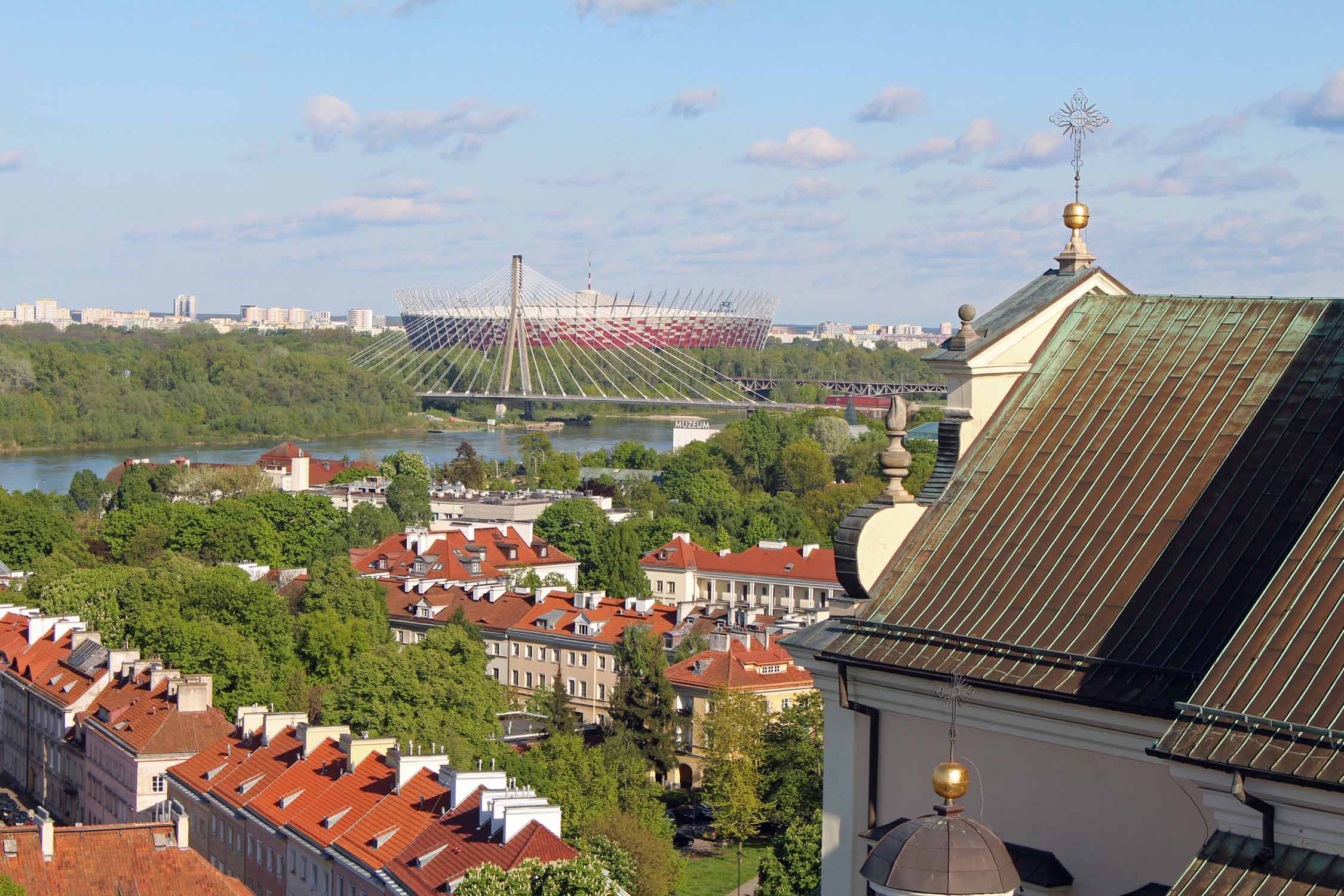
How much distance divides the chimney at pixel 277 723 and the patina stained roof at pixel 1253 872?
542 inches

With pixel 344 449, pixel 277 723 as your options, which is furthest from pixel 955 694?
pixel 344 449

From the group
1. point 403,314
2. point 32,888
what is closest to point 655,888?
point 32,888

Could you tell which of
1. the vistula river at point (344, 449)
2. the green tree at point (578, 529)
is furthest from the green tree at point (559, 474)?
the green tree at point (578, 529)

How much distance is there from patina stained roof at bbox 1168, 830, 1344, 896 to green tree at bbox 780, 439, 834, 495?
47154mm

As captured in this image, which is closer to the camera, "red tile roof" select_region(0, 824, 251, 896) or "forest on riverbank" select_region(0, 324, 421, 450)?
"red tile roof" select_region(0, 824, 251, 896)

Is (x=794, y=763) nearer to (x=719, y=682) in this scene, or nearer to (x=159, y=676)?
(x=719, y=682)

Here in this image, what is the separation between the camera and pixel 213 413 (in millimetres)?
74688

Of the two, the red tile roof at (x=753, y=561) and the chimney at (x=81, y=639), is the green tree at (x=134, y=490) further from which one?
the chimney at (x=81, y=639)

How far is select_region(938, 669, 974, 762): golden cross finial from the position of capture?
422cm

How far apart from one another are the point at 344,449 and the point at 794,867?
56.7 metres

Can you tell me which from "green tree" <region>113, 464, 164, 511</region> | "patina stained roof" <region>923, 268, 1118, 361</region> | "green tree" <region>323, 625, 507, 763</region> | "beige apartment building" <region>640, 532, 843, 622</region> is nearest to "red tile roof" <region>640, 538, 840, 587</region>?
"beige apartment building" <region>640, 532, 843, 622</region>

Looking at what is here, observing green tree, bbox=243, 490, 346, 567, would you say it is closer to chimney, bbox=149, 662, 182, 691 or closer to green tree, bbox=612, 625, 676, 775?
chimney, bbox=149, 662, 182, 691

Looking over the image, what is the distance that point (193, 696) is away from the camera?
59.6 feet

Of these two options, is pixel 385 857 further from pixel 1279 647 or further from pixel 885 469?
pixel 1279 647
